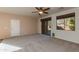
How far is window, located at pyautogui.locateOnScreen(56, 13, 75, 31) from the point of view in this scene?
6.59m

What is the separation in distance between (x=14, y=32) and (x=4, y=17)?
1934 millimetres

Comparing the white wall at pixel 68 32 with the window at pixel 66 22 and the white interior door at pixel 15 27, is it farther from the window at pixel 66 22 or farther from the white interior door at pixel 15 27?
the white interior door at pixel 15 27

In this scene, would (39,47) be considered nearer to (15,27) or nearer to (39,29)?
(15,27)

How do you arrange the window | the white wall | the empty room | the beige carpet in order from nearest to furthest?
the beige carpet < the empty room < the white wall < the window

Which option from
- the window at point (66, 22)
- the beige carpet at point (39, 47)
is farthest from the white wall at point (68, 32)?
the beige carpet at point (39, 47)

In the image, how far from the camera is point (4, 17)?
29.9 ft

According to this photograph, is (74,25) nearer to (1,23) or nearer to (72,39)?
(72,39)

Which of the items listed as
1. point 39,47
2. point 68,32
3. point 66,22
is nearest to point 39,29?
point 66,22

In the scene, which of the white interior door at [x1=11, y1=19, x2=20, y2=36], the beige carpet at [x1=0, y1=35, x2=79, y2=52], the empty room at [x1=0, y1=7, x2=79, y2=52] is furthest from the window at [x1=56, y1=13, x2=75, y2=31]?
the white interior door at [x1=11, y1=19, x2=20, y2=36]

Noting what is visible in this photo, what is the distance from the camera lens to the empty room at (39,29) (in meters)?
5.15

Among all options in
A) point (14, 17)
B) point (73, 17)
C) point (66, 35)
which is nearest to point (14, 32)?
point (14, 17)

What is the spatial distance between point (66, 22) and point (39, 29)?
5.46 metres

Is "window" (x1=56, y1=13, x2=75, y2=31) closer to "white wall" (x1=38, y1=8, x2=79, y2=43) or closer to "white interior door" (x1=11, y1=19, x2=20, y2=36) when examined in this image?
"white wall" (x1=38, y1=8, x2=79, y2=43)

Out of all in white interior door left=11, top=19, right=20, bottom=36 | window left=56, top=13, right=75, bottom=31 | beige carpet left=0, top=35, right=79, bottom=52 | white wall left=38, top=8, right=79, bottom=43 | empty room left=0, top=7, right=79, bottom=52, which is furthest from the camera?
white interior door left=11, top=19, right=20, bottom=36
